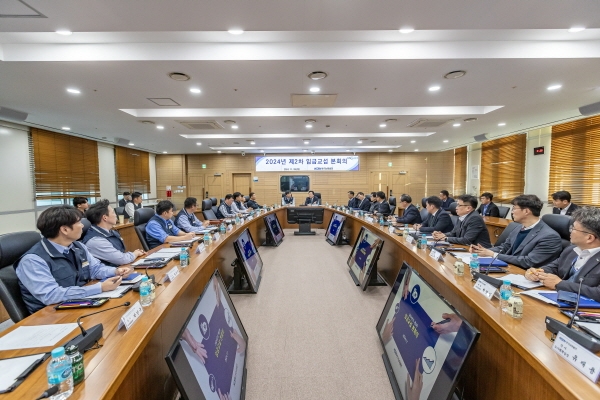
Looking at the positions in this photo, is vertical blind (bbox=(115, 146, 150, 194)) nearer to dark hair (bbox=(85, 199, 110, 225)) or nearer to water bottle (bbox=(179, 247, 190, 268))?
dark hair (bbox=(85, 199, 110, 225))

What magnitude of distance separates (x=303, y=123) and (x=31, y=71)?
4194 millimetres

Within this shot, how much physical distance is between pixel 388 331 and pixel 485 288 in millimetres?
855

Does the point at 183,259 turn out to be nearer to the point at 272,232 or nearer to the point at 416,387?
the point at 416,387

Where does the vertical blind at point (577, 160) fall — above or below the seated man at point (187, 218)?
above

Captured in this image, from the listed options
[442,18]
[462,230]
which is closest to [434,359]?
[462,230]

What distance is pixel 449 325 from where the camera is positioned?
1.29 metres

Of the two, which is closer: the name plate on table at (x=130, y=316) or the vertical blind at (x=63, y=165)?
the name plate on table at (x=130, y=316)

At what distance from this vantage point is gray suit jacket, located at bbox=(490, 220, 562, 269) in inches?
77.1

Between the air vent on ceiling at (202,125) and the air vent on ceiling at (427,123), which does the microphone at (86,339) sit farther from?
the air vent on ceiling at (427,123)

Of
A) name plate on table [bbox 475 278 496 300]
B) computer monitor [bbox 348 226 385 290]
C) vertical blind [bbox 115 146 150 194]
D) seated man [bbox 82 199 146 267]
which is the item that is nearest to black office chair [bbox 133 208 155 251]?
seated man [bbox 82 199 146 267]

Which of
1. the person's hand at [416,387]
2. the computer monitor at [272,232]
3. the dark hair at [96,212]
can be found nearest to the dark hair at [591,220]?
the person's hand at [416,387]

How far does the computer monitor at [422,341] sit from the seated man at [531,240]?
0.94 m

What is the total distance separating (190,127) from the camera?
592 cm

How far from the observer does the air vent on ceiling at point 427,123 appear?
18.0ft
